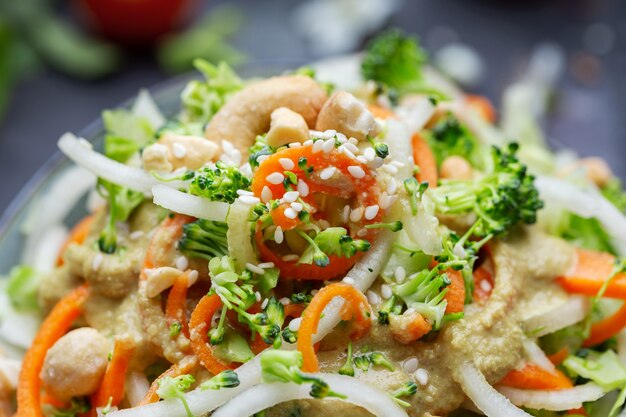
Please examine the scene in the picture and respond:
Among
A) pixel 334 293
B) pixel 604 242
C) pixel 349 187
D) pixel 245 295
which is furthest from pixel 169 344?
pixel 604 242

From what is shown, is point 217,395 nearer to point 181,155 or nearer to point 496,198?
point 181,155

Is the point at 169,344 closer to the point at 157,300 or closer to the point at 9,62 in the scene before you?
the point at 157,300

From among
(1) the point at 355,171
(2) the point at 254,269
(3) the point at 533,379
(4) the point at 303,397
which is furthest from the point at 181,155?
(3) the point at 533,379

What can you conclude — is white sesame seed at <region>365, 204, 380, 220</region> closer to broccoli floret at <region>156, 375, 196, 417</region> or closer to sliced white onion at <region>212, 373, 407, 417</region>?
sliced white onion at <region>212, 373, 407, 417</region>

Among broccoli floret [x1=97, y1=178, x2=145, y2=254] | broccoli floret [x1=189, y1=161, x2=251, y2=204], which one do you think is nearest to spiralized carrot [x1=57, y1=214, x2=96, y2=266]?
broccoli floret [x1=97, y1=178, x2=145, y2=254]

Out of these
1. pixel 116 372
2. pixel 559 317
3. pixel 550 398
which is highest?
pixel 116 372

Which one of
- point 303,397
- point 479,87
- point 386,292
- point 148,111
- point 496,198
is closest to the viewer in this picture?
point 303,397

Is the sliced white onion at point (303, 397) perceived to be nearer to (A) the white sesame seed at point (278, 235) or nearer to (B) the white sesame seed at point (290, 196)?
(A) the white sesame seed at point (278, 235)
